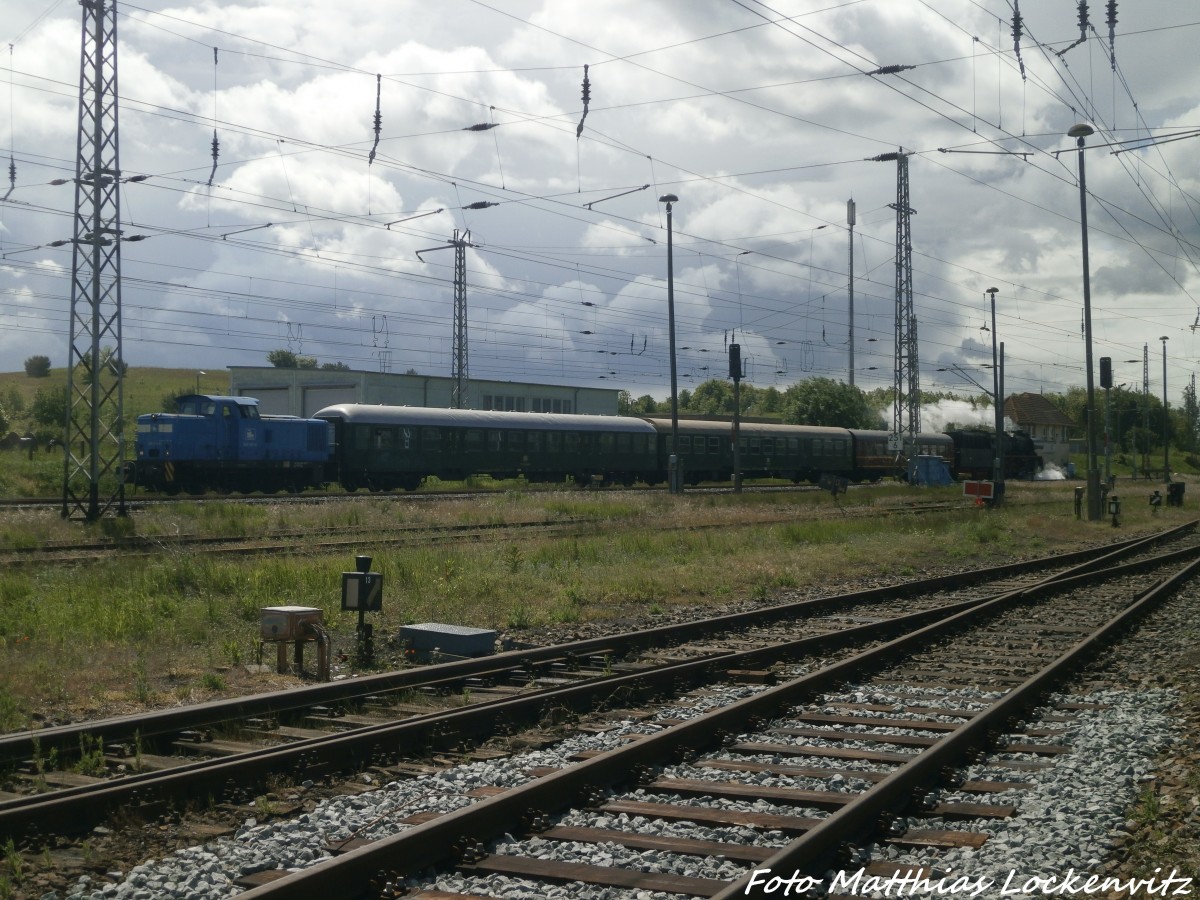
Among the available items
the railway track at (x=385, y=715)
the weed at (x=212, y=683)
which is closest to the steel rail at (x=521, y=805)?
the railway track at (x=385, y=715)

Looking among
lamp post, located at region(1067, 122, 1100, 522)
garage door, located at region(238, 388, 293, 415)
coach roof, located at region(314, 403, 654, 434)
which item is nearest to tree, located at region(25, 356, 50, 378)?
garage door, located at region(238, 388, 293, 415)

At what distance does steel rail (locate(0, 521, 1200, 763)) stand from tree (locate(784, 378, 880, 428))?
61344 mm

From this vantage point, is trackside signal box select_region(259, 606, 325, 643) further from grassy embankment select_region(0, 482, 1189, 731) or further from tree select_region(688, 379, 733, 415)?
tree select_region(688, 379, 733, 415)

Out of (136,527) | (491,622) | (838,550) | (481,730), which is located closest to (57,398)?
(136,527)

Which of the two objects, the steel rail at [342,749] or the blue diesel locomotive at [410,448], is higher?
the blue diesel locomotive at [410,448]

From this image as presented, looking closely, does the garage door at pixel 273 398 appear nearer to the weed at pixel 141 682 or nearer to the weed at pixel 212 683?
the weed at pixel 141 682

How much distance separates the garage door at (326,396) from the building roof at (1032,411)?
216 ft

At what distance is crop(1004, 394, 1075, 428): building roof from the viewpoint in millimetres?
105312

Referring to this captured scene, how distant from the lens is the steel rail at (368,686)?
270 inches

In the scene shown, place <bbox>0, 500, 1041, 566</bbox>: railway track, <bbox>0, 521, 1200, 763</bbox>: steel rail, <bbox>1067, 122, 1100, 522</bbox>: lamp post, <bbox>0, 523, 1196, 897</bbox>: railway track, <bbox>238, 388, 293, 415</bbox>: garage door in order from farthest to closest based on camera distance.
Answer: <bbox>238, 388, 293, 415</bbox>: garage door < <bbox>1067, 122, 1100, 522</bbox>: lamp post < <bbox>0, 500, 1041, 566</bbox>: railway track < <bbox>0, 521, 1200, 763</bbox>: steel rail < <bbox>0, 523, 1196, 897</bbox>: railway track

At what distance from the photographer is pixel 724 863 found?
4.99 meters

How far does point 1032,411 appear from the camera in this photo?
108m

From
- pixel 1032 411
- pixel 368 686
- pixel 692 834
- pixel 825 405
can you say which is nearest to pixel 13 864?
pixel 692 834

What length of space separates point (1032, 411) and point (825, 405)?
41153mm
